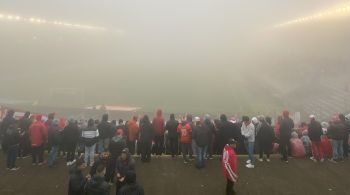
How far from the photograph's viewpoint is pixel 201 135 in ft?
40.2

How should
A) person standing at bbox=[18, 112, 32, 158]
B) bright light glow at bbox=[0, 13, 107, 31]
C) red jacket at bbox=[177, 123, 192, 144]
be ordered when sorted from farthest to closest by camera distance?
bright light glow at bbox=[0, 13, 107, 31] < person standing at bbox=[18, 112, 32, 158] < red jacket at bbox=[177, 123, 192, 144]

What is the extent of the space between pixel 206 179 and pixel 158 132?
311 cm

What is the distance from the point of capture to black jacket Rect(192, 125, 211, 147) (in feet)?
40.0

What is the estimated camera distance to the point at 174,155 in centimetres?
1372

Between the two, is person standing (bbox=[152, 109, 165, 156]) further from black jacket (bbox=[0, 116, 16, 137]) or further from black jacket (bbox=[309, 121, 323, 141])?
black jacket (bbox=[309, 121, 323, 141])

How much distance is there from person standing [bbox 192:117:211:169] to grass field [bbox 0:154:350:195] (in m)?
0.39

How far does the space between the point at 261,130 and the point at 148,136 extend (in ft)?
15.4

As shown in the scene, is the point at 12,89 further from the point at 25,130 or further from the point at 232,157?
the point at 232,157

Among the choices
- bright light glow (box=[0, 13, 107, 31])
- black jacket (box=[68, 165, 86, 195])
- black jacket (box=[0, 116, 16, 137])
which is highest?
bright light glow (box=[0, 13, 107, 31])

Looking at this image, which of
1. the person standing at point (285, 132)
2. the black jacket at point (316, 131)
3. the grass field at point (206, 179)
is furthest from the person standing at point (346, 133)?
the person standing at point (285, 132)

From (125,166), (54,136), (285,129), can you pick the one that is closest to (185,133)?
(285,129)

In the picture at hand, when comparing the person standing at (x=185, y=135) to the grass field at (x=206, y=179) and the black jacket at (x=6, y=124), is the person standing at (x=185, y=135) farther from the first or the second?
the black jacket at (x=6, y=124)

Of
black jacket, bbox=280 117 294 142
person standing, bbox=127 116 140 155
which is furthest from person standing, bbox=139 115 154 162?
black jacket, bbox=280 117 294 142

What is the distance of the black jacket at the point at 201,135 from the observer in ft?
40.0
